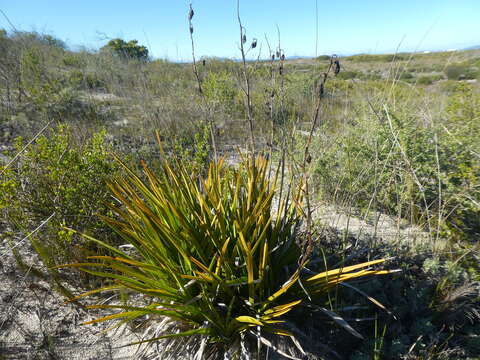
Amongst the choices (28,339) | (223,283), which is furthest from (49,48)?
(223,283)

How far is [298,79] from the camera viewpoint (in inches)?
297

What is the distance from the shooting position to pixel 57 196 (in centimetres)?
204

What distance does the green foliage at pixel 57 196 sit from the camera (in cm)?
203

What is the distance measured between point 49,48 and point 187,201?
32.8 feet

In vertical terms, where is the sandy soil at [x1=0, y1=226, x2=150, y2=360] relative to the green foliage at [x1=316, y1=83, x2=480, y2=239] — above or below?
below

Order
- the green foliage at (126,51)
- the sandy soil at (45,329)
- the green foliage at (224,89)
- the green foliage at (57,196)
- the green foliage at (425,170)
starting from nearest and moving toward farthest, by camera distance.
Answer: the sandy soil at (45,329) → the green foliage at (57,196) → the green foliage at (425,170) → the green foliage at (224,89) → the green foliage at (126,51)

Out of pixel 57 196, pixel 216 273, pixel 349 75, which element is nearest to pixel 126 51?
pixel 57 196

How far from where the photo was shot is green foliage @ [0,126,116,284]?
2.03 metres

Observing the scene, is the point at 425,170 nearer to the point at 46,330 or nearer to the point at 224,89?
the point at 46,330

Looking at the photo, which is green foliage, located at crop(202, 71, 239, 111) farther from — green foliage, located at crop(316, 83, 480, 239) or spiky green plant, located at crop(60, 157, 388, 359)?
spiky green plant, located at crop(60, 157, 388, 359)

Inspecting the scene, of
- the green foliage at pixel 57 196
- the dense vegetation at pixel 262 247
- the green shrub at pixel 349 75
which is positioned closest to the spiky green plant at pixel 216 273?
the dense vegetation at pixel 262 247

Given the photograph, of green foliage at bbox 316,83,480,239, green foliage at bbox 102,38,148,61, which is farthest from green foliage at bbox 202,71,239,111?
green foliage at bbox 316,83,480,239

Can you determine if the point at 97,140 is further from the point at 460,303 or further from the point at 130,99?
the point at 130,99

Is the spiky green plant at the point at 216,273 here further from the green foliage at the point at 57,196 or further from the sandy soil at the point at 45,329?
the green foliage at the point at 57,196
